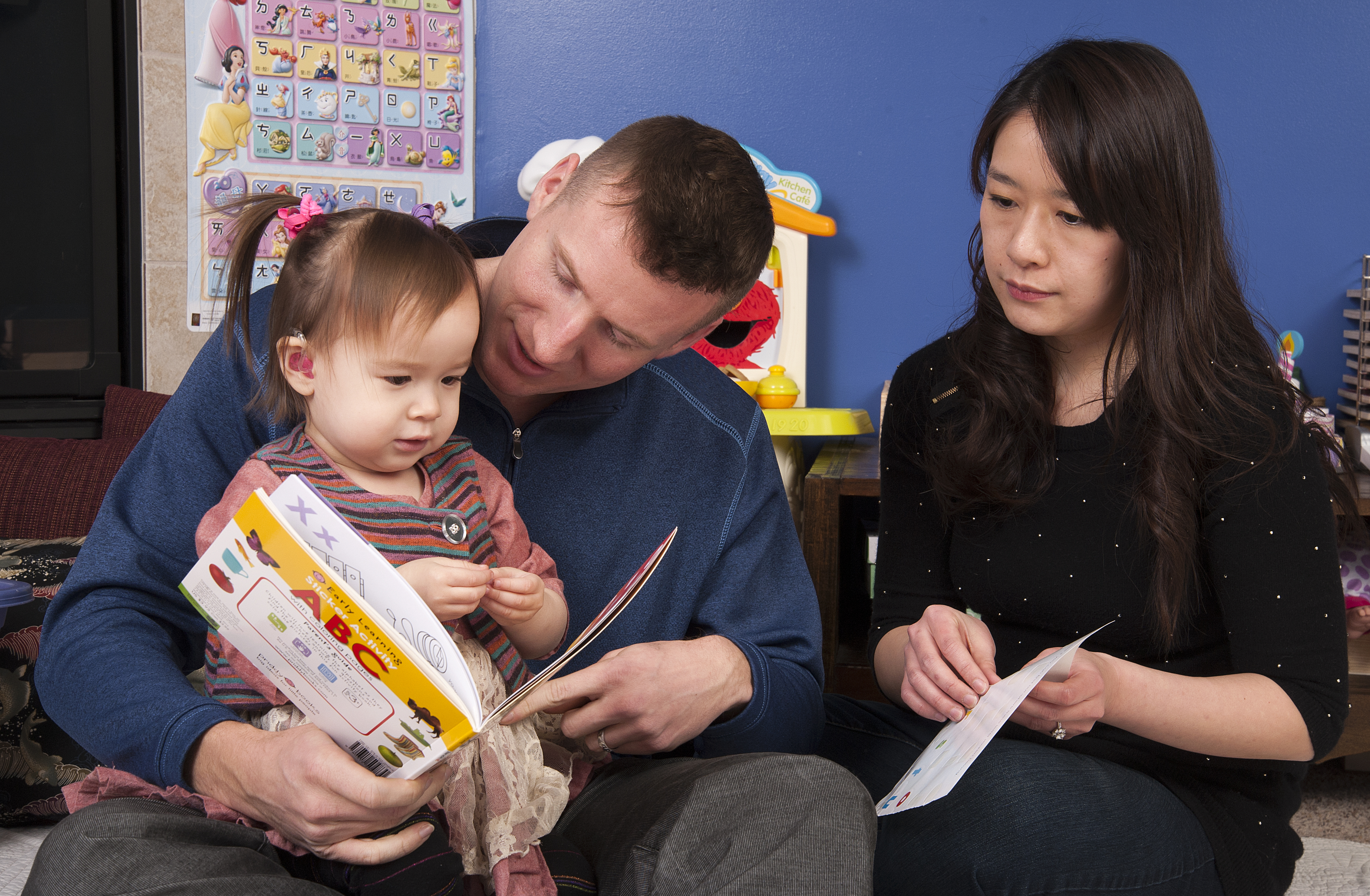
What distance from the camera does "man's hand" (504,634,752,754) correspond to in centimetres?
91

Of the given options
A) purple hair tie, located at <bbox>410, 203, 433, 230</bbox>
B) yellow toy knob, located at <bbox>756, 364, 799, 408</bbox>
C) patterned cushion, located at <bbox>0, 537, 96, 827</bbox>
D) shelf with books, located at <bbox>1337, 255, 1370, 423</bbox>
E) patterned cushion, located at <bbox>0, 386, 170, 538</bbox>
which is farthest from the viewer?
yellow toy knob, located at <bbox>756, 364, 799, 408</bbox>

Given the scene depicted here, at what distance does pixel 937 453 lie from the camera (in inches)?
49.0

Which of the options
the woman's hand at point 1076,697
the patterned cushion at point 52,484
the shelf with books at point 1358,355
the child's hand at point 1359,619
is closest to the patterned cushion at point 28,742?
the patterned cushion at point 52,484

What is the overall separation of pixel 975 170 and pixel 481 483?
724 mm

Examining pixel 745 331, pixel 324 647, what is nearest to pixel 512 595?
pixel 324 647

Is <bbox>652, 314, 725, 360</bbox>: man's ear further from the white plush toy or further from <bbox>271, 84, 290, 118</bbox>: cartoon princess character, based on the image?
<bbox>271, 84, 290, 118</bbox>: cartoon princess character

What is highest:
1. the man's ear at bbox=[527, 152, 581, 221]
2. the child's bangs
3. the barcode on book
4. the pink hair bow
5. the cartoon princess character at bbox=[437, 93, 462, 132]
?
the cartoon princess character at bbox=[437, 93, 462, 132]

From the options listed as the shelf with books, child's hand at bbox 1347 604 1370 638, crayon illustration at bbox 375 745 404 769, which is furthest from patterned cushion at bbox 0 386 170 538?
the shelf with books

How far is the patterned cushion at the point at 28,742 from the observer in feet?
4.56

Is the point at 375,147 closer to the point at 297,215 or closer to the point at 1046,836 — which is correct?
the point at 297,215

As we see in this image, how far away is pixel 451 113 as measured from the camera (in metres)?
2.32

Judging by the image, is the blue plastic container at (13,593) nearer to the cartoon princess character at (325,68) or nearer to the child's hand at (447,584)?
the child's hand at (447,584)

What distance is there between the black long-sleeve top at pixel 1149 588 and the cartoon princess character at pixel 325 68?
166 centimetres

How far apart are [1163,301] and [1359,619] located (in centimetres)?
105
